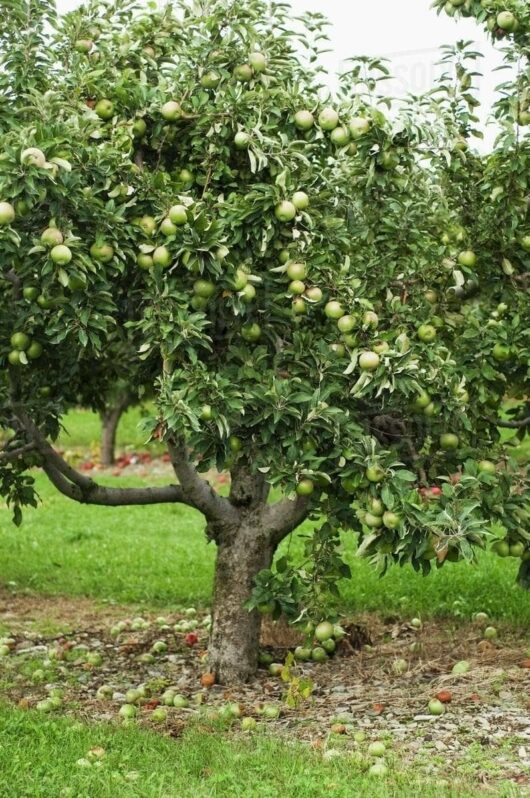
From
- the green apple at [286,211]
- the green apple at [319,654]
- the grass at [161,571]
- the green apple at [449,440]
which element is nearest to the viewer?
the green apple at [286,211]

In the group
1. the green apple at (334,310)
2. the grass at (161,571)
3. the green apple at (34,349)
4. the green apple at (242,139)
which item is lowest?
the grass at (161,571)

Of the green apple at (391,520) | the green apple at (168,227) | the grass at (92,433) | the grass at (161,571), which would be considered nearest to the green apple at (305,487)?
the green apple at (391,520)

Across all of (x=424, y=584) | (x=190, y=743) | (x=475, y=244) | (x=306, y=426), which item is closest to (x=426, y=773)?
(x=190, y=743)

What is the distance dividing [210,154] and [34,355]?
1.59 metres

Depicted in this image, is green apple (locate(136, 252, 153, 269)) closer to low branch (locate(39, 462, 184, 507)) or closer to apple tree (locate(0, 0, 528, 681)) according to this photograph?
apple tree (locate(0, 0, 528, 681))

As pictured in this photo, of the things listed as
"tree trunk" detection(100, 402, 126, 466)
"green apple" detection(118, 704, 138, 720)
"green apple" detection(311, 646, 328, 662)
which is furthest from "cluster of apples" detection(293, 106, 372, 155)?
"tree trunk" detection(100, 402, 126, 466)

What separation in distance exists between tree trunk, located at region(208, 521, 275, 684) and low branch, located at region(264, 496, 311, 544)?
0.07 m

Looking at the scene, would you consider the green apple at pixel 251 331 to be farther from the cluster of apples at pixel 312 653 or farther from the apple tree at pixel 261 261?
the cluster of apples at pixel 312 653

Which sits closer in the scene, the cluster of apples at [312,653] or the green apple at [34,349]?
the green apple at [34,349]

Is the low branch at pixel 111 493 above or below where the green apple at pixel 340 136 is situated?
below

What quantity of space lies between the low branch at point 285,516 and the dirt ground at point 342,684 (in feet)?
3.39

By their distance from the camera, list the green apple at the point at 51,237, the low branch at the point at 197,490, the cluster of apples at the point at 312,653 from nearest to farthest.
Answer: the green apple at the point at 51,237
the low branch at the point at 197,490
the cluster of apples at the point at 312,653

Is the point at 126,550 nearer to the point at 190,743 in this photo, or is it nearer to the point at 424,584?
the point at 424,584

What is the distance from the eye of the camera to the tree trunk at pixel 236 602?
7.80 metres
